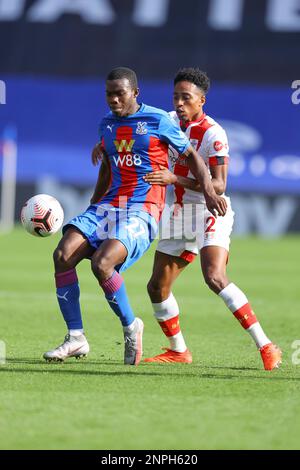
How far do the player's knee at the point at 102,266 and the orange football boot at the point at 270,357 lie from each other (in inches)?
53.5

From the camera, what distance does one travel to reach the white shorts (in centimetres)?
800

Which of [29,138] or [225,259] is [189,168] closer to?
[225,259]

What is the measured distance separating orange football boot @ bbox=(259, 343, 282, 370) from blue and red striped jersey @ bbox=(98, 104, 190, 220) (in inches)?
53.1

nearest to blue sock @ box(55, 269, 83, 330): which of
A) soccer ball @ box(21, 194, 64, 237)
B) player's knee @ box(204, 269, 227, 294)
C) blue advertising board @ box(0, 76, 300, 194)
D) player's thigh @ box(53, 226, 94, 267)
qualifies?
player's thigh @ box(53, 226, 94, 267)

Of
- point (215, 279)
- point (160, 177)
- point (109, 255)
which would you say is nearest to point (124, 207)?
point (160, 177)

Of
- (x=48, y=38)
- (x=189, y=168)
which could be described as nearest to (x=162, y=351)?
(x=189, y=168)

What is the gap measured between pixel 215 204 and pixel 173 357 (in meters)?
1.47

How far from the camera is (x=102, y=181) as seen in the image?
8.05 m

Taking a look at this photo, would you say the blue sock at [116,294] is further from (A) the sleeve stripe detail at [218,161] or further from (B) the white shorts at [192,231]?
(A) the sleeve stripe detail at [218,161]

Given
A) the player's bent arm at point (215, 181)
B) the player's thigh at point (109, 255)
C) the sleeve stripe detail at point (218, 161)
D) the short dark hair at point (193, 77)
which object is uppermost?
the short dark hair at point (193, 77)

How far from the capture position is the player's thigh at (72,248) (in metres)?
7.56

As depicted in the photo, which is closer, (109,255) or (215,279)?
(109,255)

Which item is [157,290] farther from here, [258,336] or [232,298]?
[258,336]

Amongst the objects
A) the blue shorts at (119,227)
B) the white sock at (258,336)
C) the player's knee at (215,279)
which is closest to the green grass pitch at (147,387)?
the white sock at (258,336)
